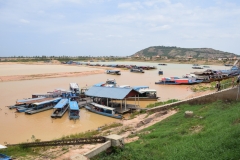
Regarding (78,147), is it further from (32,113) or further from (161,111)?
(32,113)

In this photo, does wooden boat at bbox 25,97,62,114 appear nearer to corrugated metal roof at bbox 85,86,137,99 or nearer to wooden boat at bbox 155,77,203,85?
corrugated metal roof at bbox 85,86,137,99

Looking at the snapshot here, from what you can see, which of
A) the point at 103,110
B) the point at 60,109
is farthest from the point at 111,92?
the point at 60,109

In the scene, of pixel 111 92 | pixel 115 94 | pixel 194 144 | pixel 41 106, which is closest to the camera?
pixel 194 144

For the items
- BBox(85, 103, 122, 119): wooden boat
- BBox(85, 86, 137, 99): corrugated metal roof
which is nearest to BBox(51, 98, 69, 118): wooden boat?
BBox(85, 103, 122, 119): wooden boat

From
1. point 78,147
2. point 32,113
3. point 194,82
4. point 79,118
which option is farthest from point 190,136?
point 194,82

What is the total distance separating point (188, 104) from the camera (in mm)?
15156

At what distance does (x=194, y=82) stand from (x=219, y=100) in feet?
81.5

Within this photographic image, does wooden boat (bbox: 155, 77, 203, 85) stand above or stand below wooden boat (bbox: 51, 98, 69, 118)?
above

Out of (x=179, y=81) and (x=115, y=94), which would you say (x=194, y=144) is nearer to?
(x=115, y=94)

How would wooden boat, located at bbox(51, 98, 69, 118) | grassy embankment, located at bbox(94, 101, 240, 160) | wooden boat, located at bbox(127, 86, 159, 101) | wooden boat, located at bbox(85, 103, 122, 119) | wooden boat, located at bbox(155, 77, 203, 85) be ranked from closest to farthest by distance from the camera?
grassy embankment, located at bbox(94, 101, 240, 160) → wooden boat, located at bbox(85, 103, 122, 119) → wooden boat, located at bbox(51, 98, 69, 118) → wooden boat, located at bbox(127, 86, 159, 101) → wooden boat, located at bbox(155, 77, 203, 85)

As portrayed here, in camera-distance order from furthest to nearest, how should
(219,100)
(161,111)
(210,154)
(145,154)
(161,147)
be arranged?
(161,111) < (219,100) < (161,147) < (145,154) < (210,154)

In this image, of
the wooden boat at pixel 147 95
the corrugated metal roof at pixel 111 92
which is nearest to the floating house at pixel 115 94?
the corrugated metal roof at pixel 111 92

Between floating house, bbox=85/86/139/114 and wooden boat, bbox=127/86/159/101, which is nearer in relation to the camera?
floating house, bbox=85/86/139/114

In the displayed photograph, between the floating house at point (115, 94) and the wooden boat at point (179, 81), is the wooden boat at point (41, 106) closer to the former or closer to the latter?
the floating house at point (115, 94)
